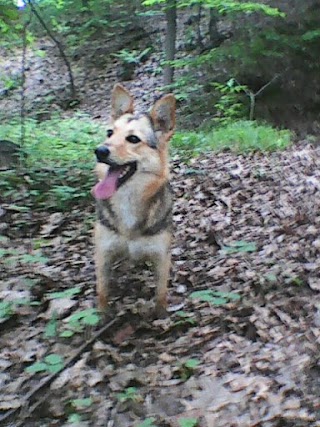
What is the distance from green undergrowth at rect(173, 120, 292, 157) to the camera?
9742mm

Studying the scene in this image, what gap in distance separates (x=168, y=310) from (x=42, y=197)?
311 cm

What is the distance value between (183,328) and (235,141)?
5.91 m

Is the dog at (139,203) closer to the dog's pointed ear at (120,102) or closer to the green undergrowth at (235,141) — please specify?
the dog's pointed ear at (120,102)

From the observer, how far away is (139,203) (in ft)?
15.8

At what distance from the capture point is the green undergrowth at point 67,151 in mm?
7426

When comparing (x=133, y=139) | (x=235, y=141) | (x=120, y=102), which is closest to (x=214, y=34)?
(x=235, y=141)

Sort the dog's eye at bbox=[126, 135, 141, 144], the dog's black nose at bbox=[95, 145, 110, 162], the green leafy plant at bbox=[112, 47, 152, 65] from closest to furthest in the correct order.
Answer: the dog's black nose at bbox=[95, 145, 110, 162], the dog's eye at bbox=[126, 135, 141, 144], the green leafy plant at bbox=[112, 47, 152, 65]

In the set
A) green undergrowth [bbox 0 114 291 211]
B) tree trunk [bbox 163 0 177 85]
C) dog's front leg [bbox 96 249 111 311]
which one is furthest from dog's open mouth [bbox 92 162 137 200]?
tree trunk [bbox 163 0 177 85]

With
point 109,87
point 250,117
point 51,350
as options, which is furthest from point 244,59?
point 51,350

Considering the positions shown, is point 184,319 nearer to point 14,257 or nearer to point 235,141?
point 14,257

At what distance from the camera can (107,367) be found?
4.21m

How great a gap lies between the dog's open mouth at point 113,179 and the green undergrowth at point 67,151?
9.17 feet

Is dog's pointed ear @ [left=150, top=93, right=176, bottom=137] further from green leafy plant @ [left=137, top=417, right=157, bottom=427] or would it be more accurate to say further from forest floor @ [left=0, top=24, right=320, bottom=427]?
green leafy plant @ [left=137, top=417, right=157, bottom=427]

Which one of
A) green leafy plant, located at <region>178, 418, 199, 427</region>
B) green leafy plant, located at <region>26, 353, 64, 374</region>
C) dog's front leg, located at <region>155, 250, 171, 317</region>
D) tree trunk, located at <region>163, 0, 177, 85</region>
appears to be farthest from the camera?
tree trunk, located at <region>163, 0, 177, 85</region>
